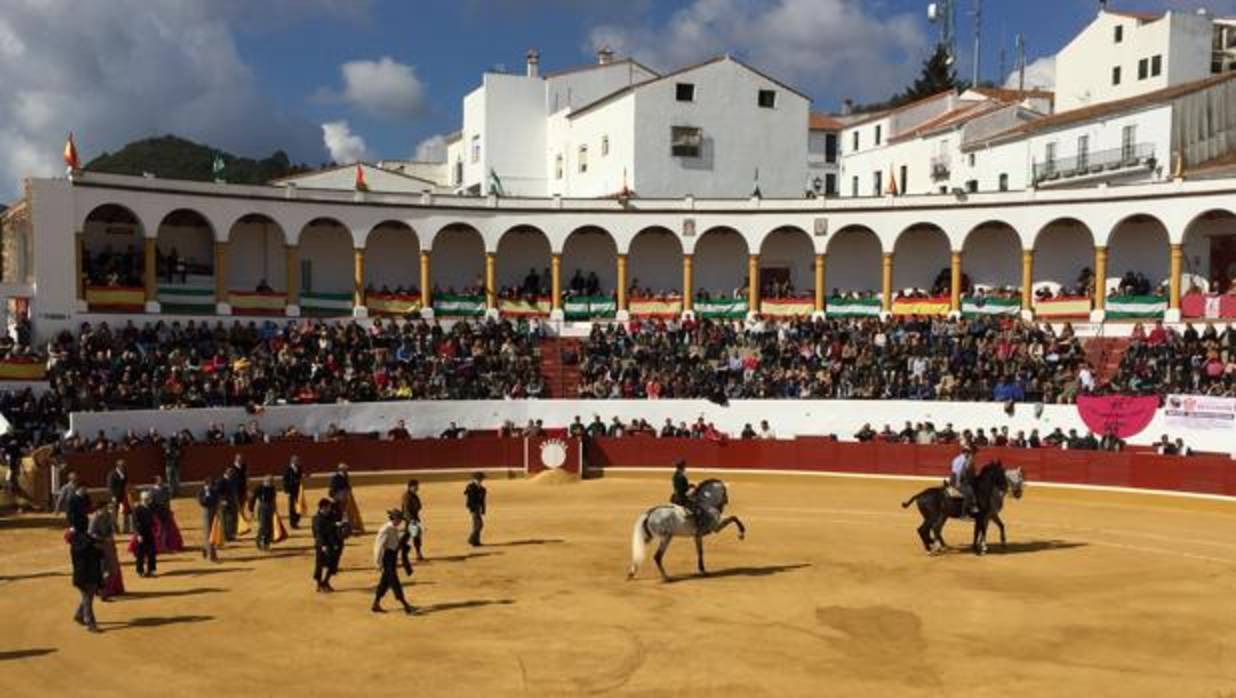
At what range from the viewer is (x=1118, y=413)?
3047 centimetres

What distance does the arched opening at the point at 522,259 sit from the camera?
45.2 m

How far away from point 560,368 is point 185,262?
46.8 ft

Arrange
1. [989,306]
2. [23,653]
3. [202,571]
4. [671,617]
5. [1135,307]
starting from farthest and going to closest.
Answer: [989,306]
[1135,307]
[202,571]
[671,617]
[23,653]

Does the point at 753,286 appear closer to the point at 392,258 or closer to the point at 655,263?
the point at 655,263

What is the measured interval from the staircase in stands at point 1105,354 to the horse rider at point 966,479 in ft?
52.4

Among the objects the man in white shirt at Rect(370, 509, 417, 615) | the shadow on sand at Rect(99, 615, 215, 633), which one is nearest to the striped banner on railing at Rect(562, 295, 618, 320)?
the man in white shirt at Rect(370, 509, 417, 615)

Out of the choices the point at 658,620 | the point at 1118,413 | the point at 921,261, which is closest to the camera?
the point at 658,620

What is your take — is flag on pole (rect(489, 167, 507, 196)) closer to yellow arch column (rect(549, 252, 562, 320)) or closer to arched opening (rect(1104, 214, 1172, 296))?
yellow arch column (rect(549, 252, 562, 320))

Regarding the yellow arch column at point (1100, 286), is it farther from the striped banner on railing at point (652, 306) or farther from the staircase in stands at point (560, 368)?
the staircase in stands at point (560, 368)

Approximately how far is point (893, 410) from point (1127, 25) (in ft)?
104

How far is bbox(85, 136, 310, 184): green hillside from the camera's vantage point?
359ft

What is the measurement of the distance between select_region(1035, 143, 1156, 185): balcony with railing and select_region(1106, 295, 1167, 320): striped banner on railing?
7858 mm

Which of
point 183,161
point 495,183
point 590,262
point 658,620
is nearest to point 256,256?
point 495,183

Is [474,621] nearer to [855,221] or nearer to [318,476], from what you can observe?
[318,476]
